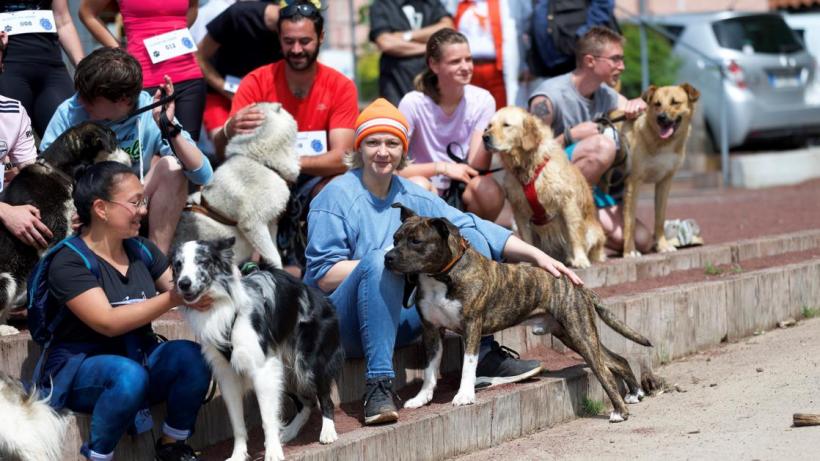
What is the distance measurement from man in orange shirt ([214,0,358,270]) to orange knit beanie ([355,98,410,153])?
1344 mm

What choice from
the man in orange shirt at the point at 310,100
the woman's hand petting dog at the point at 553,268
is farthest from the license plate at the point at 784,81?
the woman's hand petting dog at the point at 553,268

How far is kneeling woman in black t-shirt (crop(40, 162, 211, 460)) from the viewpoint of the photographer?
409 centimetres

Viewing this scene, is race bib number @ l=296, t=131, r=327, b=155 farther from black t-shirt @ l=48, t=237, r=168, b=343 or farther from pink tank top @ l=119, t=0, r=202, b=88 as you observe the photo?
black t-shirt @ l=48, t=237, r=168, b=343

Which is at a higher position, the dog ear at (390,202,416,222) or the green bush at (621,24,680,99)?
the dog ear at (390,202,416,222)

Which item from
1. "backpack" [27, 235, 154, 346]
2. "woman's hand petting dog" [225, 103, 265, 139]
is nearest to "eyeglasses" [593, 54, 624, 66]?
"woman's hand petting dog" [225, 103, 265, 139]

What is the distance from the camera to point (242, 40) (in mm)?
7273

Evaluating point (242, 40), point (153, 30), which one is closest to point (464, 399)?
point (153, 30)

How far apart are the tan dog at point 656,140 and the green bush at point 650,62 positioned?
694cm

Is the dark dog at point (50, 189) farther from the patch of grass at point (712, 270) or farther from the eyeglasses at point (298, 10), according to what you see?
the patch of grass at point (712, 270)

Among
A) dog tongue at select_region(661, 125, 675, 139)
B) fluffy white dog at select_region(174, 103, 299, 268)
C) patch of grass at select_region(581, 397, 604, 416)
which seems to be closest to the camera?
patch of grass at select_region(581, 397, 604, 416)

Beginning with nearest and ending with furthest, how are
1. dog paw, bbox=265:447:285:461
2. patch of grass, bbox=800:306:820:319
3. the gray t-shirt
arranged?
dog paw, bbox=265:447:285:461, patch of grass, bbox=800:306:820:319, the gray t-shirt

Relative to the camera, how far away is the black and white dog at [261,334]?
161 inches


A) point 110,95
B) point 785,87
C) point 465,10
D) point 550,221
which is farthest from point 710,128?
point 110,95

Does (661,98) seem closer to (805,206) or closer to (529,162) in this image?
(529,162)
